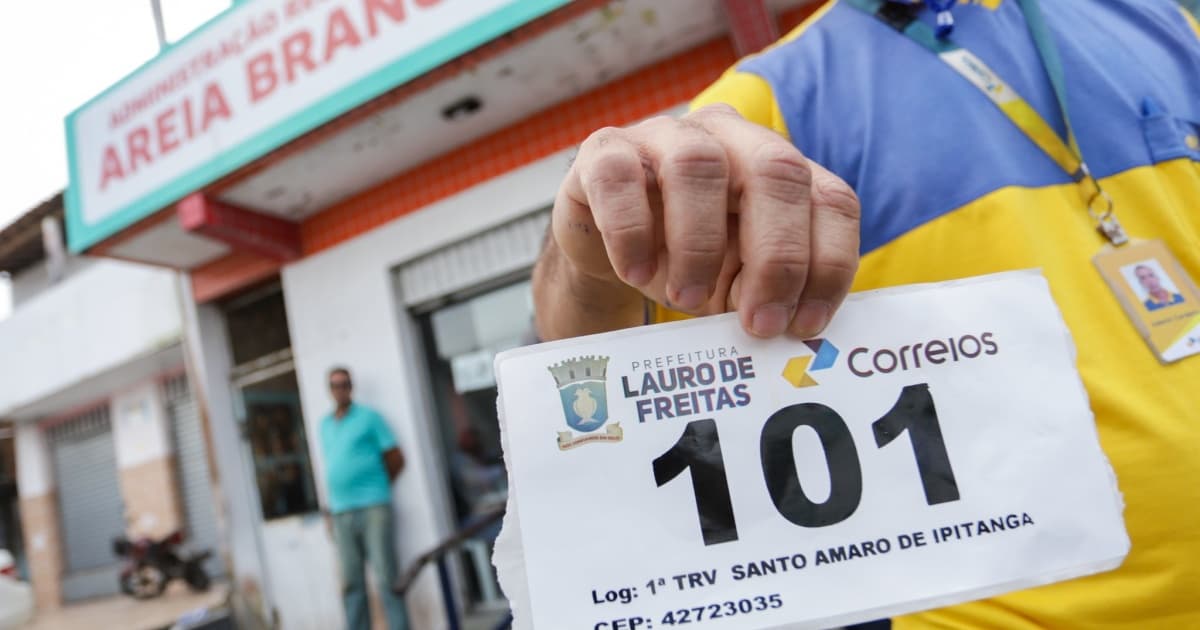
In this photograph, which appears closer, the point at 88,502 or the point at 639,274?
the point at 639,274

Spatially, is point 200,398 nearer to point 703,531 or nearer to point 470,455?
point 470,455

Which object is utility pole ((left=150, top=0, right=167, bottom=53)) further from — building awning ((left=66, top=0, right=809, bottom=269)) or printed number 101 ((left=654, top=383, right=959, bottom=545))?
printed number 101 ((left=654, top=383, right=959, bottom=545))

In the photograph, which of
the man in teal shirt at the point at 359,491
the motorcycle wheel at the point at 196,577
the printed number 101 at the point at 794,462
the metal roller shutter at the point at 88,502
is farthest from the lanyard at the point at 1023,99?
the metal roller shutter at the point at 88,502

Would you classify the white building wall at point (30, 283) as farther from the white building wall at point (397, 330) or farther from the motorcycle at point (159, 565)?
the white building wall at point (397, 330)

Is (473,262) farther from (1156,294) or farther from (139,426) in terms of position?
(139,426)

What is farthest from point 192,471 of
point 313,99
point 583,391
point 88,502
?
point 583,391

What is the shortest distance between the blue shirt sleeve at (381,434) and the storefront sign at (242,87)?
2.12 metres

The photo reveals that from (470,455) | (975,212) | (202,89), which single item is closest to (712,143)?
(975,212)

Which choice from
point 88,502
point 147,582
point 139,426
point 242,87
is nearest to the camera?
point 242,87

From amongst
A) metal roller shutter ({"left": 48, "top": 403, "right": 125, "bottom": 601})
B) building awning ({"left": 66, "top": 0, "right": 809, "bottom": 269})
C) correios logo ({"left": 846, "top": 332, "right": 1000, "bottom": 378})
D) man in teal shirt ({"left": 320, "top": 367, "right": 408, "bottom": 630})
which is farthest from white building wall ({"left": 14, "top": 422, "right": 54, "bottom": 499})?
correios logo ({"left": 846, "top": 332, "right": 1000, "bottom": 378})

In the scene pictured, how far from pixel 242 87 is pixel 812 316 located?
220 inches

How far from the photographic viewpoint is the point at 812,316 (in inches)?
26.3

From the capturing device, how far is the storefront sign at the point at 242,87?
442 cm

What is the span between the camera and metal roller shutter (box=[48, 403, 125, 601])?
11016 mm
